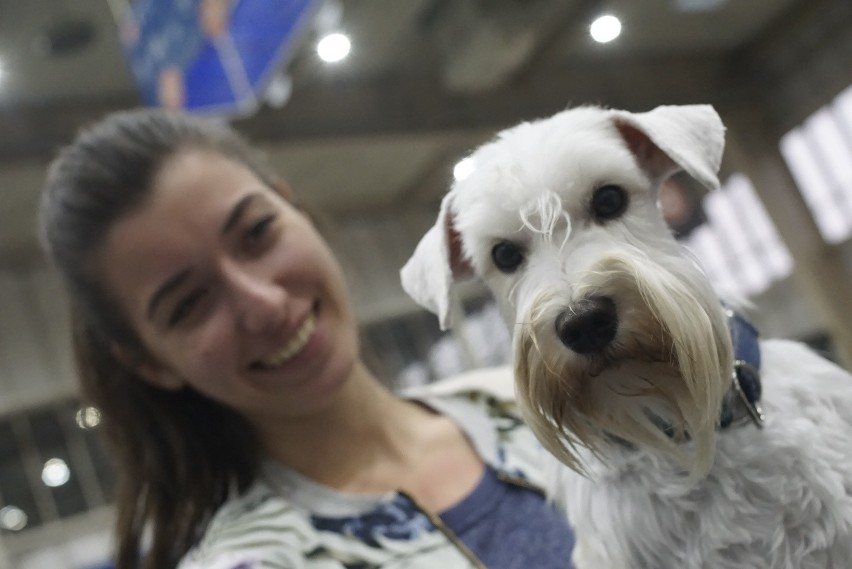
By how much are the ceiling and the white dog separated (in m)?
0.08

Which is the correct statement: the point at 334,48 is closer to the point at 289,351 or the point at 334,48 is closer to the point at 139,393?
the point at 289,351

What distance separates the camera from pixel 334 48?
4.80 feet

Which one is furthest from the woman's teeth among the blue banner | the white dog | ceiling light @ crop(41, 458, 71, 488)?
ceiling light @ crop(41, 458, 71, 488)

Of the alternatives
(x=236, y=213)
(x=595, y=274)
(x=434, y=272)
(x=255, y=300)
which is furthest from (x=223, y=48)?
(x=595, y=274)

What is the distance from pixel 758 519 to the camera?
0.80 m

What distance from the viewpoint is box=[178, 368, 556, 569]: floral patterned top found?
1.15 meters

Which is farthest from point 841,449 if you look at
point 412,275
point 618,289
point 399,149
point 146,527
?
point 146,527

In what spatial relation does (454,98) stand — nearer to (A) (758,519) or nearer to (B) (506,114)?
(B) (506,114)

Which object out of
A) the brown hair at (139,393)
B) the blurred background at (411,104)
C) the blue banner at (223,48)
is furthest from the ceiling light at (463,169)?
the blue banner at (223,48)

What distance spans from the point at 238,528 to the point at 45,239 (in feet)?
1.90

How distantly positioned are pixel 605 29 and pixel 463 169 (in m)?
0.27

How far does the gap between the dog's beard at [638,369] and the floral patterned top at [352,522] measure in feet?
1.02

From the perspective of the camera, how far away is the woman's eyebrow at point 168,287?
3.98 feet

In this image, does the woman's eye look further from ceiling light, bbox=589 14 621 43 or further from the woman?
ceiling light, bbox=589 14 621 43
